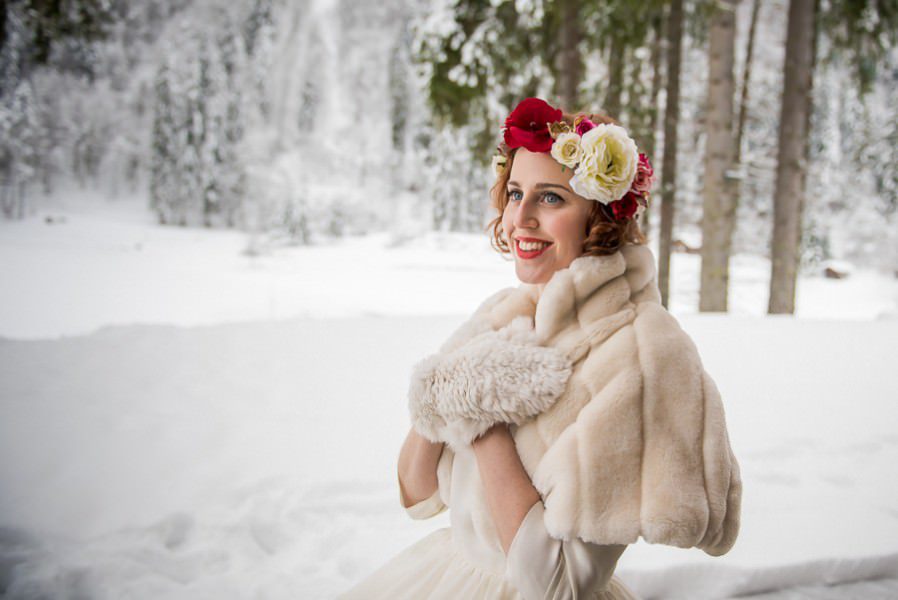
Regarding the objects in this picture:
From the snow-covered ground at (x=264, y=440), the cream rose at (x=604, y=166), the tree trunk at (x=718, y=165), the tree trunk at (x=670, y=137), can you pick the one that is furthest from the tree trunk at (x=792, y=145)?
the cream rose at (x=604, y=166)

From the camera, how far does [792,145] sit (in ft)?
17.2

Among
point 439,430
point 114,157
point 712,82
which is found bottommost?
point 439,430

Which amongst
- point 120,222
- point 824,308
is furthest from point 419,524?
point 824,308

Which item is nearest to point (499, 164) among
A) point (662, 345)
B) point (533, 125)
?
point (533, 125)

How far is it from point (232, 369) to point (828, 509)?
146 inches

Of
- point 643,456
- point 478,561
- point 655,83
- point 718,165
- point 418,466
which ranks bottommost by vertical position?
point 478,561

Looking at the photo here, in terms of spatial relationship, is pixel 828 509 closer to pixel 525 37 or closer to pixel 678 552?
pixel 678 552

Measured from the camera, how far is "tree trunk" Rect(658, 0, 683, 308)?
575 cm

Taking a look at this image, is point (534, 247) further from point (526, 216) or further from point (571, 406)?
point (571, 406)

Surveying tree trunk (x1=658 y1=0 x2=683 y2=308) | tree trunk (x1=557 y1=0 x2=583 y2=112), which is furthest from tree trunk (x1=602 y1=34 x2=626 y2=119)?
tree trunk (x1=658 y1=0 x2=683 y2=308)

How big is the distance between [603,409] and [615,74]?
5540 mm

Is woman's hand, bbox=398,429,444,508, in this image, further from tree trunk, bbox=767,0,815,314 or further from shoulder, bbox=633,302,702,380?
tree trunk, bbox=767,0,815,314

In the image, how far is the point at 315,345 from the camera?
174 inches

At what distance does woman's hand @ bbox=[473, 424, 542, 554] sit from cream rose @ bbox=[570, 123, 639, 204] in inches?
16.6
